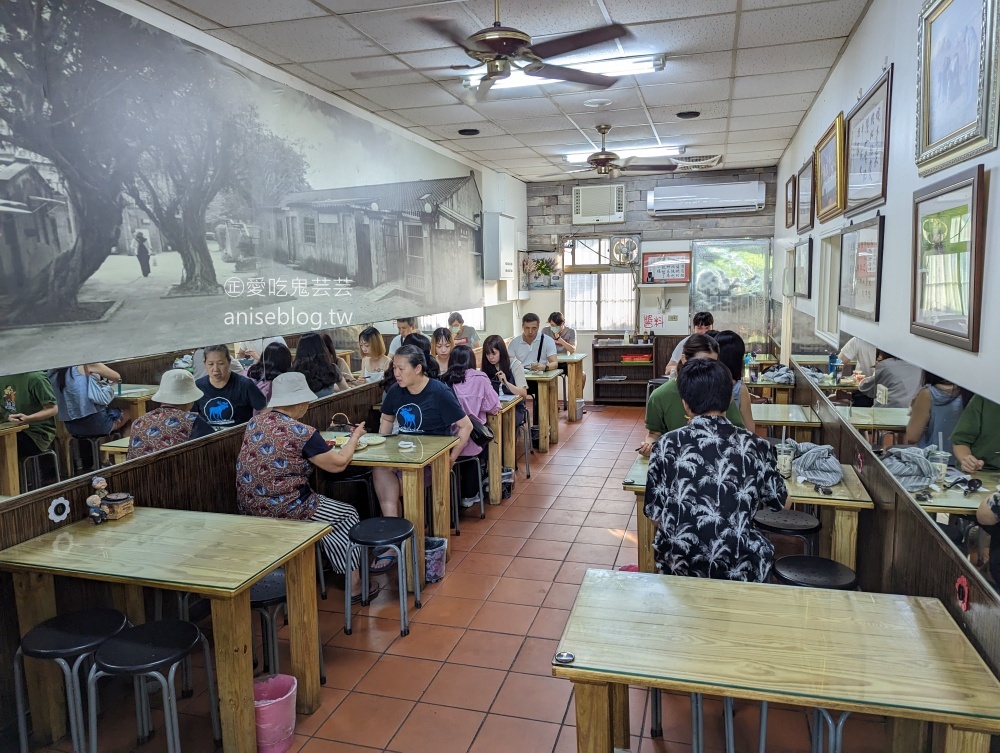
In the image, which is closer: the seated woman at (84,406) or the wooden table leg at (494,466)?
the seated woman at (84,406)

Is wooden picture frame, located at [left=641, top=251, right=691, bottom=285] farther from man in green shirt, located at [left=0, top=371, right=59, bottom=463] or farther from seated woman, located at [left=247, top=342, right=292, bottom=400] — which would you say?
man in green shirt, located at [left=0, top=371, right=59, bottom=463]

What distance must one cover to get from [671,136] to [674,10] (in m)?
3.30

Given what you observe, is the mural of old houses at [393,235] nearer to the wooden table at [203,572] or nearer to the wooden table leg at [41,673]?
the wooden table at [203,572]

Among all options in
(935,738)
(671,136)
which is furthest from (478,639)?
(671,136)

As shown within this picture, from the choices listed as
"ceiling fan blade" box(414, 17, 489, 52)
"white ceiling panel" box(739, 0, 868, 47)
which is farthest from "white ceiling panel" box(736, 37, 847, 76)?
"ceiling fan blade" box(414, 17, 489, 52)

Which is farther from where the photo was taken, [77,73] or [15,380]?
[77,73]

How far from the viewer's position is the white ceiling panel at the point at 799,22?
369 centimetres

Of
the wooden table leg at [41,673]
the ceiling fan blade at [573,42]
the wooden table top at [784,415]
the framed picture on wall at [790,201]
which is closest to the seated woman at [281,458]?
the wooden table leg at [41,673]

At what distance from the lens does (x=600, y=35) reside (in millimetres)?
3348

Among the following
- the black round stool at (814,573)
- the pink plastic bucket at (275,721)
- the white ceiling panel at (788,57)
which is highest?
the white ceiling panel at (788,57)

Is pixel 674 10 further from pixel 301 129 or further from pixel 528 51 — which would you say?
pixel 301 129

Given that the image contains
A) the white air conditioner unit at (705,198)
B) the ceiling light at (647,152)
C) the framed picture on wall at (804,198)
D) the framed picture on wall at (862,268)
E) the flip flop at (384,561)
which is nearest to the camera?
the framed picture on wall at (862,268)

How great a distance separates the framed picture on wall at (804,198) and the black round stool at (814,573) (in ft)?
12.1

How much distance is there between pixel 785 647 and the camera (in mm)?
1813
